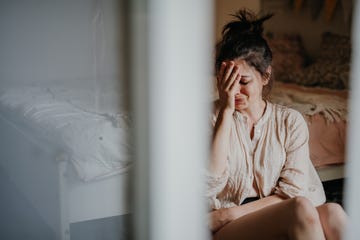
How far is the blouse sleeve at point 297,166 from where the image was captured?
1.18 metres

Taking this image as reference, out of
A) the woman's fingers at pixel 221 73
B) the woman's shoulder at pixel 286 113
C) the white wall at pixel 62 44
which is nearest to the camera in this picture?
the white wall at pixel 62 44

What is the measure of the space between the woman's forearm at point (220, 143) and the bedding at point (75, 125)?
0.21 meters

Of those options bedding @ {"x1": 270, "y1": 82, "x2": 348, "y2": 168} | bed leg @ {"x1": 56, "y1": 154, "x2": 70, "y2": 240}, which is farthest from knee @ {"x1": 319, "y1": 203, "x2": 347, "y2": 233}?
bed leg @ {"x1": 56, "y1": 154, "x2": 70, "y2": 240}

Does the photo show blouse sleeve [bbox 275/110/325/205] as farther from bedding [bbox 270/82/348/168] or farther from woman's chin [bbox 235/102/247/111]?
woman's chin [bbox 235/102/247/111]

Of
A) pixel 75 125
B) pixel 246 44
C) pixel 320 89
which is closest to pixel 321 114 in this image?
pixel 320 89

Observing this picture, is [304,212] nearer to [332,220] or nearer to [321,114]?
[332,220]

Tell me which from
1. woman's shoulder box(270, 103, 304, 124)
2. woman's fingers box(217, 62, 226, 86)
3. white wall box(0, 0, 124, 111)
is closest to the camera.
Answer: white wall box(0, 0, 124, 111)

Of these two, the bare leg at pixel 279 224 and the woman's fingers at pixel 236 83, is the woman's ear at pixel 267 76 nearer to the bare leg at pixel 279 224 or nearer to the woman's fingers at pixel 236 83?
the woman's fingers at pixel 236 83

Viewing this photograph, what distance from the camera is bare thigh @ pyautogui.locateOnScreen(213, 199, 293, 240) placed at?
1.11m

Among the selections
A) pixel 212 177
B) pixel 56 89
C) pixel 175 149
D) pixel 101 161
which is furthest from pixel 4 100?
pixel 212 177

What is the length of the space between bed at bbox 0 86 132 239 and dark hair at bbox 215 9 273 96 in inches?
11.5

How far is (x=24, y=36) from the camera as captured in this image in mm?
902

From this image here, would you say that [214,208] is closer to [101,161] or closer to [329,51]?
[101,161]

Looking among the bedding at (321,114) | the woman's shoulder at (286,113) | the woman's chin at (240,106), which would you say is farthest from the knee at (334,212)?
the woman's chin at (240,106)
